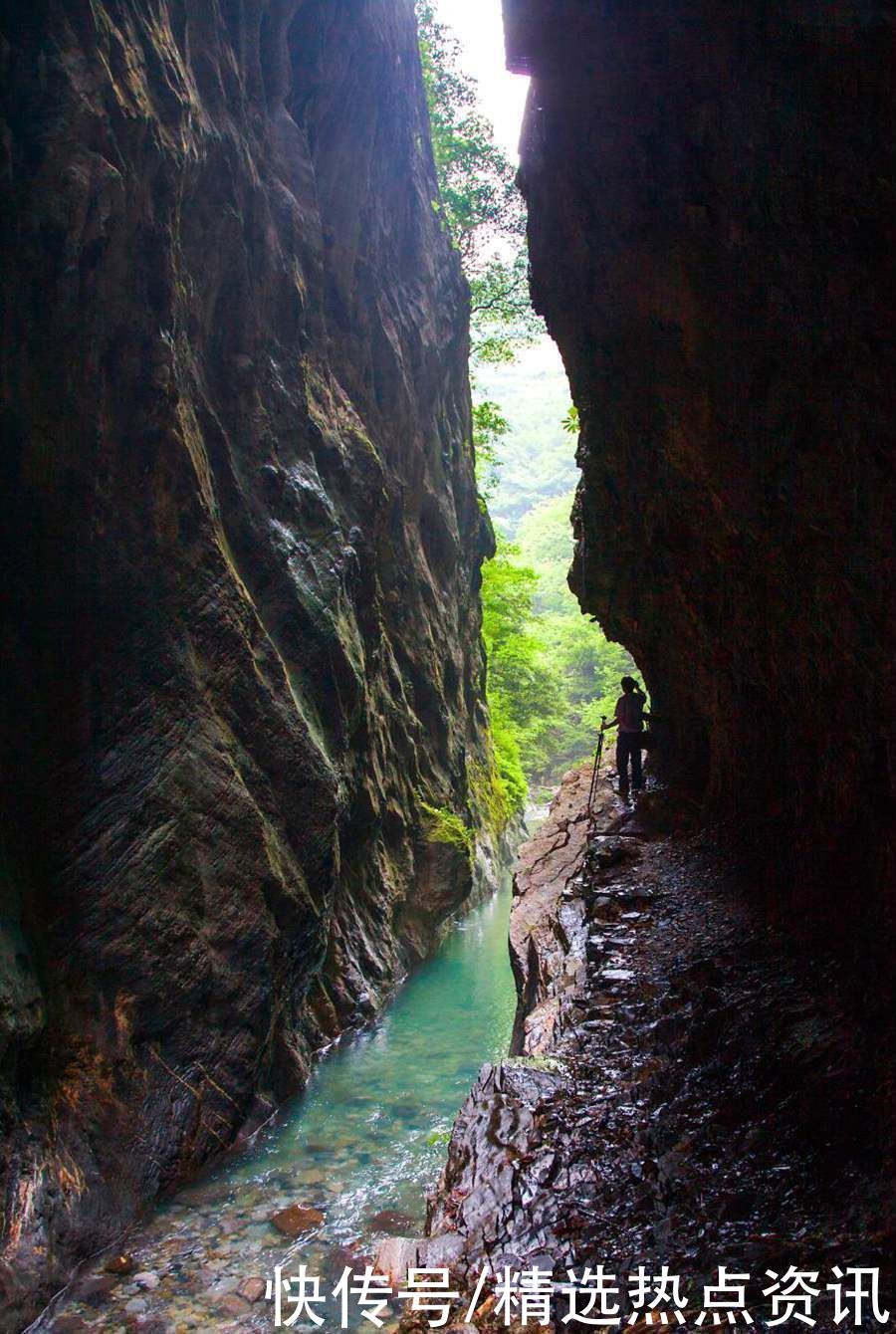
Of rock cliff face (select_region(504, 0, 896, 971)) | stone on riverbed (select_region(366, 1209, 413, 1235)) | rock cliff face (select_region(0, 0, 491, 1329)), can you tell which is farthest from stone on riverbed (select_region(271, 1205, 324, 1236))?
rock cliff face (select_region(504, 0, 896, 971))

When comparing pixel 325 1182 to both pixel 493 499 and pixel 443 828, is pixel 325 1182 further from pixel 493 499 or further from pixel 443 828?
pixel 493 499

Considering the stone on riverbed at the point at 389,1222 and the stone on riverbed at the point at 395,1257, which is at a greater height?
the stone on riverbed at the point at 395,1257


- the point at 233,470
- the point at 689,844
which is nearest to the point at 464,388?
the point at 233,470

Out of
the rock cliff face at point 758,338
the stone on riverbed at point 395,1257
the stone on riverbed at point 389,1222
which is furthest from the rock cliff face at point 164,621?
the rock cliff face at point 758,338

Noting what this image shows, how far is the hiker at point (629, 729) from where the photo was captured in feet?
42.2

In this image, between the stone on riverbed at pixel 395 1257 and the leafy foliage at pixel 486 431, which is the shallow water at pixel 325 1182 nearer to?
the stone on riverbed at pixel 395 1257

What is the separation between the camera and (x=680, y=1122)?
5.18 metres

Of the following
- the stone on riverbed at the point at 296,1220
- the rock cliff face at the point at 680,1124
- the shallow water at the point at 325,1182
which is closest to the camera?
the rock cliff face at the point at 680,1124

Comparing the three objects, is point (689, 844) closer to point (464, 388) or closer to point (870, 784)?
point (870, 784)

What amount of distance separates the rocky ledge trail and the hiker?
4.82 metres

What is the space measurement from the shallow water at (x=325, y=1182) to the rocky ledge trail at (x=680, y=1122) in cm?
192

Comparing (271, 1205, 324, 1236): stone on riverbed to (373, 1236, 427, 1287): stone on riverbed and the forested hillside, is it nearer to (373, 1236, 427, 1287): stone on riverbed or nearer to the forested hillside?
(373, 1236, 427, 1287): stone on riverbed

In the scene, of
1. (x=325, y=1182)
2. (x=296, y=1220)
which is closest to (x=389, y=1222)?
(x=296, y=1220)

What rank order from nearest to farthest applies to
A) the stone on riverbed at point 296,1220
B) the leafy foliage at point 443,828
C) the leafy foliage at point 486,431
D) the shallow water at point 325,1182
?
1. the shallow water at point 325,1182
2. the stone on riverbed at point 296,1220
3. the leafy foliage at point 443,828
4. the leafy foliage at point 486,431
